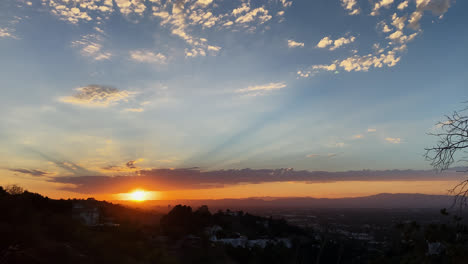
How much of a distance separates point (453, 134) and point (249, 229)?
201 ft

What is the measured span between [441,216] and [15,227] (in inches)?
511

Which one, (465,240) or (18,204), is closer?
(465,240)

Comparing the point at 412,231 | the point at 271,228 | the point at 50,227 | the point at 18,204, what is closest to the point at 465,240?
the point at 412,231

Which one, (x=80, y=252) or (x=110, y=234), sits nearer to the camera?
(x=80, y=252)

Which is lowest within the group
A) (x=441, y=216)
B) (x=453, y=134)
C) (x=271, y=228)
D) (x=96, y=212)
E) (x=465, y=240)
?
(x=271, y=228)

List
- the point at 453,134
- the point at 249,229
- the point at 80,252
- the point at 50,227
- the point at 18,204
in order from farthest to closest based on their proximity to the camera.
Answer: the point at 249,229 → the point at 18,204 → the point at 50,227 → the point at 80,252 → the point at 453,134

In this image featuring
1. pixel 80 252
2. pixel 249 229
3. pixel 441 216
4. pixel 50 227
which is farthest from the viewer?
pixel 249 229

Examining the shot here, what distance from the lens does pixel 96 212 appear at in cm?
3506

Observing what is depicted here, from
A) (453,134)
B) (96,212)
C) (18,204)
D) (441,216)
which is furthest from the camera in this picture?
(96,212)

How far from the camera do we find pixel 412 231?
286 inches

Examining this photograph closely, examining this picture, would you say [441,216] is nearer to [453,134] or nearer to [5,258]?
[453,134]

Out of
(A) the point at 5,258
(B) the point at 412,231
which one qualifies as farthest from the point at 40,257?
(B) the point at 412,231

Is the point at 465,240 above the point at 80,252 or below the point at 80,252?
above

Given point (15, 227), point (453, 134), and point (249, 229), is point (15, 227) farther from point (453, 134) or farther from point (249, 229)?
point (249, 229)
